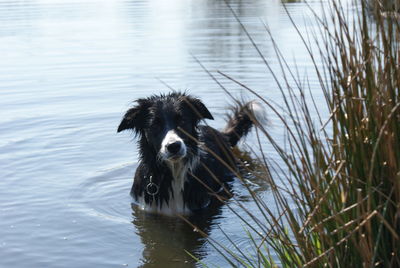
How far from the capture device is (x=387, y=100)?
3.20 meters

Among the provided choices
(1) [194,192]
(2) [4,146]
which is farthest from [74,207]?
(2) [4,146]

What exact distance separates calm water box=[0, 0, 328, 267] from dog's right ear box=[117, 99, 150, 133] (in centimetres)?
92

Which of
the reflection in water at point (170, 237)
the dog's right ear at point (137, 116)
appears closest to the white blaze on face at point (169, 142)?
the dog's right ear at point (137, 116)

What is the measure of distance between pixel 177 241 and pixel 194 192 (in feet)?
3.29

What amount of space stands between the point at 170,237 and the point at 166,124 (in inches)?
45.8

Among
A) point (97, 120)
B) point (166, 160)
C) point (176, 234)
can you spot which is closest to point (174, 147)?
point (166, 160)

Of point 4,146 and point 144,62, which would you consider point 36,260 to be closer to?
point 4,146

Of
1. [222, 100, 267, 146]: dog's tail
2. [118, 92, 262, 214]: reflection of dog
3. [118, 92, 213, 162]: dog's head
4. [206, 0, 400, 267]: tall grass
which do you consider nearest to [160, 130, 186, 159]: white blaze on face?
[118, 92, 213, 162]: dog's head

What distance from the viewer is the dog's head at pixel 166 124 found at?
659 cm

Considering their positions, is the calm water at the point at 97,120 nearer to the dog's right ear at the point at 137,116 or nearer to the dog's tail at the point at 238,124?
the dog's tail at the point at 238,124

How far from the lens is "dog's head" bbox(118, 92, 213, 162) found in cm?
659

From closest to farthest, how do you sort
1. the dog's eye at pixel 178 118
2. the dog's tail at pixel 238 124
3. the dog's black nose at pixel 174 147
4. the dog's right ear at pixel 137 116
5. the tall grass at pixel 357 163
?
the tall grass at pixel 357 163
the dog's black nose at pixel 174 147
the dog's eye at pixel 178 118
the dog's right ear at pixel 137 116
the dog's tail at pixel 238 124

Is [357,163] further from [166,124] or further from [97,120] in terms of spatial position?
[97,120]

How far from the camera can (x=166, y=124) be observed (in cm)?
687
